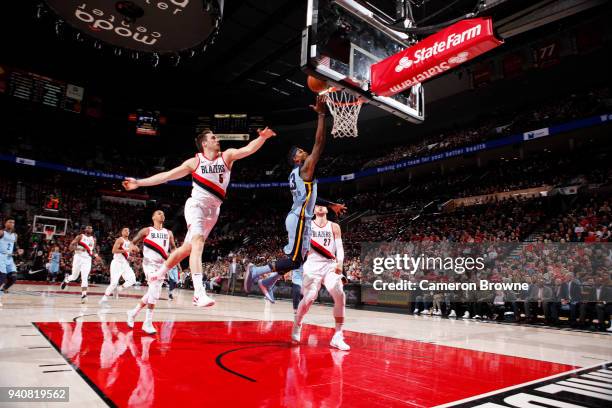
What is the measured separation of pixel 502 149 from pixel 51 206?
2907cm

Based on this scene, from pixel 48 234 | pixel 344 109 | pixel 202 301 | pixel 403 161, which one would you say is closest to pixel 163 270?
pixel 202 301

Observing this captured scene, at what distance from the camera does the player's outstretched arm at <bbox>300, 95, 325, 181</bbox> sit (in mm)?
4543

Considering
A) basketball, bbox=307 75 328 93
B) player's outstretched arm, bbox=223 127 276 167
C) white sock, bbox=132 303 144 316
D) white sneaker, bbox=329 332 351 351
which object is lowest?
white sneaker, bbox=329 332 351 351

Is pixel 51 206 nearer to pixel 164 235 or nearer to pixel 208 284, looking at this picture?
pixel 208 284

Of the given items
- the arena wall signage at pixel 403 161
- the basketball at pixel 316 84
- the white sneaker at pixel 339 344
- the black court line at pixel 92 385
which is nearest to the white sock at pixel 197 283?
the black court line at pixel 92 385

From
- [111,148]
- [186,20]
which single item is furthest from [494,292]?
[111,148]

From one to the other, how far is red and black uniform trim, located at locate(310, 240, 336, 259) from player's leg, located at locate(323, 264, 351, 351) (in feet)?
0.48

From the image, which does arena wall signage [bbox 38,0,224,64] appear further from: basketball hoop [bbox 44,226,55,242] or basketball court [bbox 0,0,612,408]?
basketball hoop [bbox 44,226,55,242]

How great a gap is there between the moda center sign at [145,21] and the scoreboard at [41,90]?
18016 mm

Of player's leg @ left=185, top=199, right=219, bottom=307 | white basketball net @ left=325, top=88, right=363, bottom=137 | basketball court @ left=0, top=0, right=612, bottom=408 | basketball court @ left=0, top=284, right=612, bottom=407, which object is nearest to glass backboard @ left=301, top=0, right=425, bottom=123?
basketball court @ left=0, top=0, right=612, bottom=408

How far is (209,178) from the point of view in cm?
466

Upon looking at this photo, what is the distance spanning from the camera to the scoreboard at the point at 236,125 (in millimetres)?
27078

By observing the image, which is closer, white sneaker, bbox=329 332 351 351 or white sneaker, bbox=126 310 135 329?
white sneaker, bbox=329 332 351 351

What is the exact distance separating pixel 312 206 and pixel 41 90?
2559 cm
